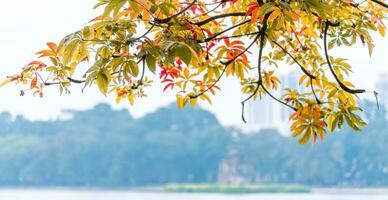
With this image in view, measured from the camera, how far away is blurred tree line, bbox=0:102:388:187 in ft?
73.8

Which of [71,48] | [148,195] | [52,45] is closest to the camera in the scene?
[71,48]

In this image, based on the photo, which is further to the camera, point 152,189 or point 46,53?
point 152,189

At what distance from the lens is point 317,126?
104 cm

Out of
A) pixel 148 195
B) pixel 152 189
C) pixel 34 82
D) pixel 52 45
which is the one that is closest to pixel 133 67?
pixel 52 45

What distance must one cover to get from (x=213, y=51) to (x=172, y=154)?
71.4 feet

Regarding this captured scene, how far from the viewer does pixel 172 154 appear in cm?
2277

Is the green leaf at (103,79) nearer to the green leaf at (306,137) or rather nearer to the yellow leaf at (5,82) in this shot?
the yellow leaf at (5,82)

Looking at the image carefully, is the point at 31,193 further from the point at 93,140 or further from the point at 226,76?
the point at 226,76

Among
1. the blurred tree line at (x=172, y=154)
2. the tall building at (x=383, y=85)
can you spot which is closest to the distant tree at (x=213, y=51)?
the blurred tree line at (x=172, y=154)

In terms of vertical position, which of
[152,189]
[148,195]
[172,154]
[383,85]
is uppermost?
[383,85]

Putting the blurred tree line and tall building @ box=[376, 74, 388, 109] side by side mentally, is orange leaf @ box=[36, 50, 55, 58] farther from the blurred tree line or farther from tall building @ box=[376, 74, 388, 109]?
tall building @ box=[376, 74, 388, 109]

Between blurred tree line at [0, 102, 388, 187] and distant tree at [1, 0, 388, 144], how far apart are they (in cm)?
2105

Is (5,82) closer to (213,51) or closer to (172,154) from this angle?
(213,51)

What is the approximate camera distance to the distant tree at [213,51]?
0.81 metres
